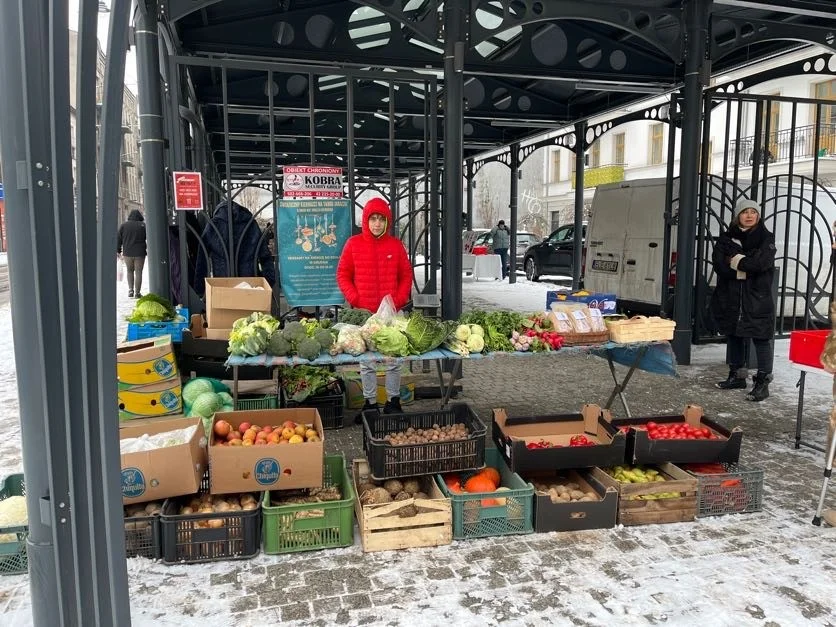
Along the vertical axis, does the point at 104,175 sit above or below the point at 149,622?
above

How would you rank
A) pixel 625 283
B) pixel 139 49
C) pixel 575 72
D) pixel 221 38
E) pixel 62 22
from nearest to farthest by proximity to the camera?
1. pixel 62 22
2. pixel 139 49
3. pixel 221 38
4. pixel 575 72
5. pixel 625 283

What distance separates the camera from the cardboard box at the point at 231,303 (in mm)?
5262

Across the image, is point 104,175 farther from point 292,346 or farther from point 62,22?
point 292,346

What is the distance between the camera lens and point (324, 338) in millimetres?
4281

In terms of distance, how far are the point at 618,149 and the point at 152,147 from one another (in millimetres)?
29314

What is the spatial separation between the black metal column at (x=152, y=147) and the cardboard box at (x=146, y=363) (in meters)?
1.24

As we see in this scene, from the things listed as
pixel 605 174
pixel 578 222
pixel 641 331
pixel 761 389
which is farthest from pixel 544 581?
pixel 605 174

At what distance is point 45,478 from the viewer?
2.00 meters

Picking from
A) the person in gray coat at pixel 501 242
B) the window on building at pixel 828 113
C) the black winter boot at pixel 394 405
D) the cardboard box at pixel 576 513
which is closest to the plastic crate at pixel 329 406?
the black winter boot at pixel 394 405

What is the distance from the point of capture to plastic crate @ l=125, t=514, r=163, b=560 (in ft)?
10.8

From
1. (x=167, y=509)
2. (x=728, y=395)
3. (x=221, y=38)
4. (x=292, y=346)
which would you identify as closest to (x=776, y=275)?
(x=728, y=395)

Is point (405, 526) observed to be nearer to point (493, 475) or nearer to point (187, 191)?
point (493, 475)

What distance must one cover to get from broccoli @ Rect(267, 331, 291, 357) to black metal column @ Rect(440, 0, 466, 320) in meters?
2.82

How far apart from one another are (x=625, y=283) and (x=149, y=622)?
8446 mm
